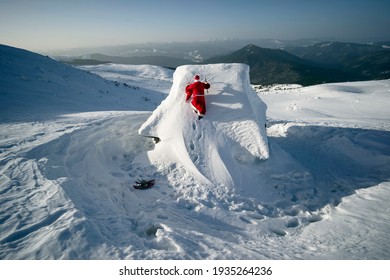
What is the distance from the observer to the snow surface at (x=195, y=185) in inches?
162

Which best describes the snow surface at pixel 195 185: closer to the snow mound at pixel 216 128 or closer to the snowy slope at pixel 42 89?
the snow mound at pixel 216 128

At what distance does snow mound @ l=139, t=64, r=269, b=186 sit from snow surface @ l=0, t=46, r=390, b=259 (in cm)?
4

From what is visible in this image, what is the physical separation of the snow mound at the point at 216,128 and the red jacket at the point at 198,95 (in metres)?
0.26

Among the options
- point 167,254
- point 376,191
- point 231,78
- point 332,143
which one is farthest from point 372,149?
point 167,254

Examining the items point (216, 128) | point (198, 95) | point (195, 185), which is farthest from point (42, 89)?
point (195, 185)

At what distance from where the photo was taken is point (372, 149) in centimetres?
867

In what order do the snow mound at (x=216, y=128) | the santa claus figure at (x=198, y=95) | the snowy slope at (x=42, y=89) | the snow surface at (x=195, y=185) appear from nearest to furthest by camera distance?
the snow surface at (x=195, y=185) → the snow mound at (x=216, y=128) → the santa claus figure at (x=198, y=95) → the snowy slope at (x=42, y=89)

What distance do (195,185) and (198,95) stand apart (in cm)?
307

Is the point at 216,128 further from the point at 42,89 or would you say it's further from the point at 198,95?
the point at 42,89

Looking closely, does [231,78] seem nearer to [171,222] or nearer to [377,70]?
[171,222]

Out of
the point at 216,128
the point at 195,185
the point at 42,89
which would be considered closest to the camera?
the point at 195,185

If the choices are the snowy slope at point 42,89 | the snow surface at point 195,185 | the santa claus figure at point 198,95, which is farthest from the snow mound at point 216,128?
the snowy slope at point 42,89

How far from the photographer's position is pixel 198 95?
7.59m

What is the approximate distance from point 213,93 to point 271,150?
2874mm
